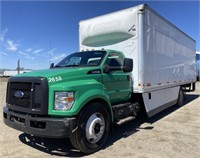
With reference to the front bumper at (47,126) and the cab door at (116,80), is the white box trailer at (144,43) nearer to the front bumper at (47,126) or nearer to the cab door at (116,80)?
the cab door at (116,80)

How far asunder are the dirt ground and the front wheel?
0.20 m

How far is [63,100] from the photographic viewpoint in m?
4.05

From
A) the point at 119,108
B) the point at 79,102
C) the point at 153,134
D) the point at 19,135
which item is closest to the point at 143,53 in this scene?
the point at 119,108

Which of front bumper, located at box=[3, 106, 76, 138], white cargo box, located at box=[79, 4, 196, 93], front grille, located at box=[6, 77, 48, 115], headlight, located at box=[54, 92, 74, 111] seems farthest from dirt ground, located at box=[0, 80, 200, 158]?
white cargo box, located at box=[79, 4, 196, 93]

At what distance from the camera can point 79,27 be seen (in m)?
7.48

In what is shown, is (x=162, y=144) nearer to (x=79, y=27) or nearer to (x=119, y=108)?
(x=119, y=108)

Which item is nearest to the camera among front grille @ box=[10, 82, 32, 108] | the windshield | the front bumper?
the front bumper

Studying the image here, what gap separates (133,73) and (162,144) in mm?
2131

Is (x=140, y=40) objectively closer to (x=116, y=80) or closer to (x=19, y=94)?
(x=116, y=80)

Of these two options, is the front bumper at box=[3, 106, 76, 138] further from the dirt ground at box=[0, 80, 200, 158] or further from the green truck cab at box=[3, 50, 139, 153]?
the dirt ground at box=[0, 80, 200, 158]

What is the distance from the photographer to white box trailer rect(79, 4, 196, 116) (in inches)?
241

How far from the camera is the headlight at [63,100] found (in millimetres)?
4043

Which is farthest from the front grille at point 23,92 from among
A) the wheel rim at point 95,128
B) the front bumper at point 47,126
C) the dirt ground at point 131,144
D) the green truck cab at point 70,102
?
the wheel rim at point 95,128

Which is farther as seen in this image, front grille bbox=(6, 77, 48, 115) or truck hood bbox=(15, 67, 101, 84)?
truck hood bbox=(15, 67, 101, 84)
